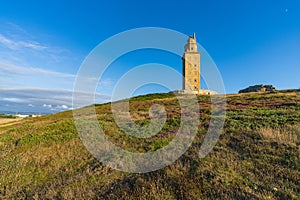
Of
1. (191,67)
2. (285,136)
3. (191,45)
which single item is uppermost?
(191,45)

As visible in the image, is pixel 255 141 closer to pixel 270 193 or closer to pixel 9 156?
pixel 270 193

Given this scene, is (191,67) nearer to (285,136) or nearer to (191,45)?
(191,45)

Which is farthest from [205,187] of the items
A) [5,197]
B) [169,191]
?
[5,197]

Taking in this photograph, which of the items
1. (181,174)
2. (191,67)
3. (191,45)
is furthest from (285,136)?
(191,45)

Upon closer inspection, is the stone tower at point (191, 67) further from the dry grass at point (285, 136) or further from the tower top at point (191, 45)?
the dry grass at point (285, 136)

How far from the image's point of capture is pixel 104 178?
609 cm

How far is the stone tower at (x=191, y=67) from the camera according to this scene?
64688 mm

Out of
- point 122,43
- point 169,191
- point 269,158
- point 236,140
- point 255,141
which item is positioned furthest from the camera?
point 122,43

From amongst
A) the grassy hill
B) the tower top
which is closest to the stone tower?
the tower top

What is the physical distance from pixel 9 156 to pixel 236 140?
1045 centimetres

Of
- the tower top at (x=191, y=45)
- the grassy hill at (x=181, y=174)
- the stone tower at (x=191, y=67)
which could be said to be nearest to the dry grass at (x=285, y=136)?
the grassy hill at (x=181, y=174)

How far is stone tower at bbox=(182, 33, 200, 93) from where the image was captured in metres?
64.7

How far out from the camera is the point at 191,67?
66.2 m

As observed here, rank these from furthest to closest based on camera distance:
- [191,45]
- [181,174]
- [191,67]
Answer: [191,45], [191,67], [181,174]
